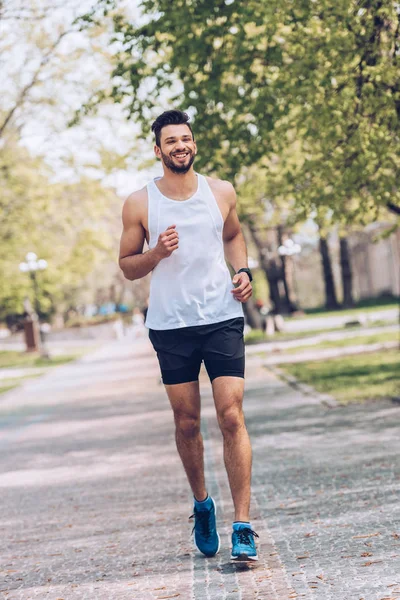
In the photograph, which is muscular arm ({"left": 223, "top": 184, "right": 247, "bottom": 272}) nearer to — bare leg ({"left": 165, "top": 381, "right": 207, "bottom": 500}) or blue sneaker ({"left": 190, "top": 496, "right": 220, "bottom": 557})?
bare leg ({"left": 165, "top": 381, "right": 207, "bottom": 500})

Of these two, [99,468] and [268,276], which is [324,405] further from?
[268,276]

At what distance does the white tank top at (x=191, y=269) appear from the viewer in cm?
546

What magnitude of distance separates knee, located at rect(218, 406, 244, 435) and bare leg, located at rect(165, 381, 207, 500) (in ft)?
0.58

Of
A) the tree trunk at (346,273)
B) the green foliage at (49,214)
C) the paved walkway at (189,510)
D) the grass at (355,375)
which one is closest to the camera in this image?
the paved walkway at (189,510)

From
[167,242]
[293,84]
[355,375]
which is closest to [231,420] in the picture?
[167,242]

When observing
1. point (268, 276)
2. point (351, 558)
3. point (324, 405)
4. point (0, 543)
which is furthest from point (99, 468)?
point (268, 276)

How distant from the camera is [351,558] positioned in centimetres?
519

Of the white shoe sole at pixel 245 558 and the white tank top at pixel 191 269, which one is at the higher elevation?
the white tank top at pixel 191 269

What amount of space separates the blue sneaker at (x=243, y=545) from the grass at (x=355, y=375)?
817cm

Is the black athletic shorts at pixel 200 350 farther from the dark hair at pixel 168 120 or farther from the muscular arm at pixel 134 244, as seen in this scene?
the dark hair at pixel 168 120

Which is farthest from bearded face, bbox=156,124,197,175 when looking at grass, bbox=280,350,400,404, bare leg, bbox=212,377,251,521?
grass, bbox=280,350,400,404

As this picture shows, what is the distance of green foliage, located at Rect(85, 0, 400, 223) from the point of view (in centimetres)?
1091

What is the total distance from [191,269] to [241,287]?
9.9 inches

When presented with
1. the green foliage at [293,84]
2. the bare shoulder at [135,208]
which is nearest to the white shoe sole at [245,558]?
the bare shoulder at [135,208]
